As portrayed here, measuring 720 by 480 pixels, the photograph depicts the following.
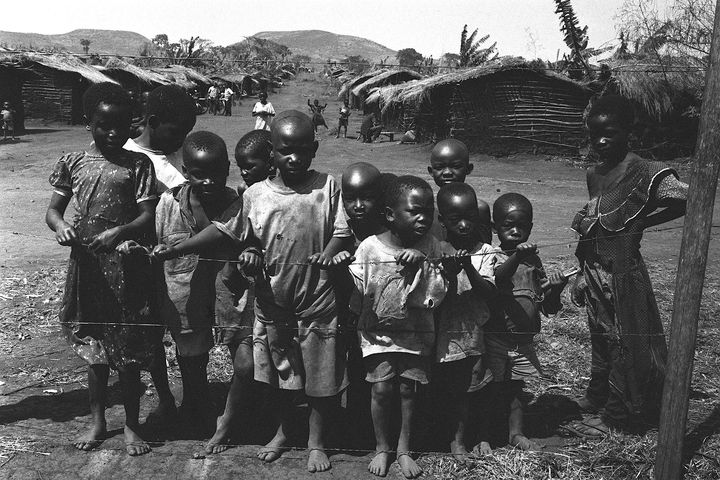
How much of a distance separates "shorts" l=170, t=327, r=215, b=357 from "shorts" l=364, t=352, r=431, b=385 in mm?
885

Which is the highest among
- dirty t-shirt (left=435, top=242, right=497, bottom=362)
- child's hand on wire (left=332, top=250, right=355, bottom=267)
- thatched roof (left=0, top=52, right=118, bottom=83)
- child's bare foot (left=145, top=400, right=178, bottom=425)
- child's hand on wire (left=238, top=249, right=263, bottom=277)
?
thatched roof (left=0, top=52, right=118, bottom=83)

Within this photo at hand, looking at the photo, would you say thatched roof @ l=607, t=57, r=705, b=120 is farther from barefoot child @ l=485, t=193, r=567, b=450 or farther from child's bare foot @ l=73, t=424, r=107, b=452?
child's bare foot @ l=73, t=424, r=107, b=452

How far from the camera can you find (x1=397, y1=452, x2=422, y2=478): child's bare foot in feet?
9.73

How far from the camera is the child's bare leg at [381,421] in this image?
301 centimetres

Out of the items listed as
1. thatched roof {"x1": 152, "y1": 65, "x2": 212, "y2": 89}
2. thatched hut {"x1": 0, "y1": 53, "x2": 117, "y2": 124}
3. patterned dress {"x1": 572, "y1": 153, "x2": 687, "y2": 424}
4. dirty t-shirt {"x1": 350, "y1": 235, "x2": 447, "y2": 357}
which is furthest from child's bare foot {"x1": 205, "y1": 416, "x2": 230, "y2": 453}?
thatched roof {"x1": 152, "y1": 65, "x2": 212, "y2": 89}

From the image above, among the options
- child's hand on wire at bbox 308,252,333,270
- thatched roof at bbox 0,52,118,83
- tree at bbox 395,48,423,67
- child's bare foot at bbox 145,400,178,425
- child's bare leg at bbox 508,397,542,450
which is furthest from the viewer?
tree at bbox 395,48,423,67

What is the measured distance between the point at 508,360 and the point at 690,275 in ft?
3.21

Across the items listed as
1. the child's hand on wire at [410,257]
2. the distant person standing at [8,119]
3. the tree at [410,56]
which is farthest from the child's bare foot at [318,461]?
the tree at [410,56]

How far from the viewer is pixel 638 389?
3.33 meters

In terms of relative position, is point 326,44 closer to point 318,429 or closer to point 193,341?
point 193,341

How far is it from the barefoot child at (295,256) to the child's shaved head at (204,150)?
0.24 m

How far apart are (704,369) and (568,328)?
1031 mm

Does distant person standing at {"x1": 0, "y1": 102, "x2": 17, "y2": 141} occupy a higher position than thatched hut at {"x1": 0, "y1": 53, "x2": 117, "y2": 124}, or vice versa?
thatched hut at {"x1": 0, "y1": 53, "x2": 117, "y2": 124}

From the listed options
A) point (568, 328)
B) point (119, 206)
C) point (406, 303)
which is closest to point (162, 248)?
point (119, 206)
